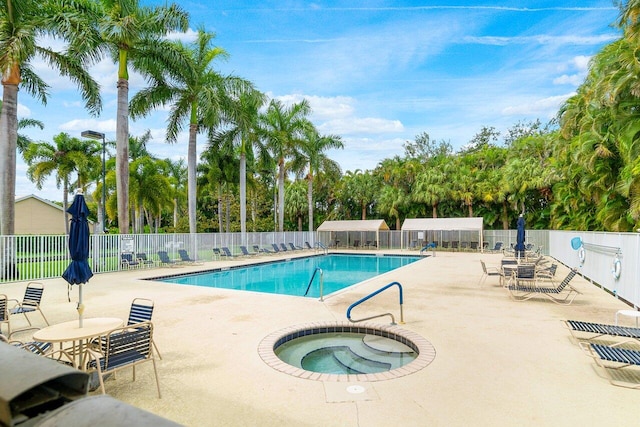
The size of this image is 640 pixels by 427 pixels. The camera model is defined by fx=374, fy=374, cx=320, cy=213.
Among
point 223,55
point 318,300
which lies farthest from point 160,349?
point 223,55

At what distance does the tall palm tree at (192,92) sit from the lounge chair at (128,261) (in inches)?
178

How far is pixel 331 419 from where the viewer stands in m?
3.44

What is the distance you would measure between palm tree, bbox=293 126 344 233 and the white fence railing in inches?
305

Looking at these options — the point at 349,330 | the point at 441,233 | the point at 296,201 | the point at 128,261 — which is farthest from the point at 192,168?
the point at 296,201

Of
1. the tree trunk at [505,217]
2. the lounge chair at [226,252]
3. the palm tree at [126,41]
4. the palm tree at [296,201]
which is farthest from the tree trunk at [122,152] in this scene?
the tree trunk at [505,217]

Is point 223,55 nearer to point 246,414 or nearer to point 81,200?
point 81,200

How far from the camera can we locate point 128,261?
1532 cm

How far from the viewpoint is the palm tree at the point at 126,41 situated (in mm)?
15500

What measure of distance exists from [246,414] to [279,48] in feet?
62.1

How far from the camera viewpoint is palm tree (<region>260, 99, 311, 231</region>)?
27.4m

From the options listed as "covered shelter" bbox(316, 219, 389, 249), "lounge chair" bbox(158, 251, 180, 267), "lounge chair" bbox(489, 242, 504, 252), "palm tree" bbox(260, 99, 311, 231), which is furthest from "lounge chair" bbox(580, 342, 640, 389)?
"palm tree" bbox(260, 99, 311, 231)

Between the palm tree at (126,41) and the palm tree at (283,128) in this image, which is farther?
the palm tree at (283,128)

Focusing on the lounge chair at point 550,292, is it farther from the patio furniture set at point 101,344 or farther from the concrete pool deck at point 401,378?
the patio furniture set at point 101,344

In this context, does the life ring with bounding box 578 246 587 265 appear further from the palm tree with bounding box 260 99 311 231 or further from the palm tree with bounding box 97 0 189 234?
the palm tree with bounding box 260 99 311 231
